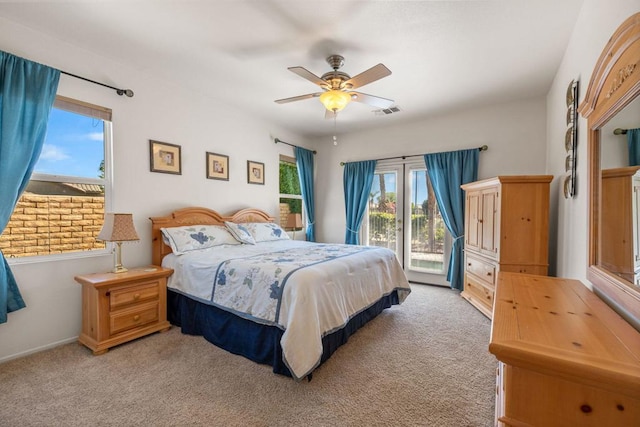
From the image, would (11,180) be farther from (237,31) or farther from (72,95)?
(237,31)

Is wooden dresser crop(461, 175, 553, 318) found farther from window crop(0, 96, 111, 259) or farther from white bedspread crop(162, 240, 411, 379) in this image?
window crop(0, 96, 111, 259)

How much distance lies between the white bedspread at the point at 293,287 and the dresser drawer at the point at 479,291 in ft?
3.49

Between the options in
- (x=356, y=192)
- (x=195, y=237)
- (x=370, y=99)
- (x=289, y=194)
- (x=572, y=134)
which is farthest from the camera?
(x=289, y=194)

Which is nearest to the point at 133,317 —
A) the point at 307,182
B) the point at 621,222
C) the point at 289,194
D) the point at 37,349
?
the point at 37,349

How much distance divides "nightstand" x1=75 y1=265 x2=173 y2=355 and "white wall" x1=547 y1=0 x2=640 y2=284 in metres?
3.38

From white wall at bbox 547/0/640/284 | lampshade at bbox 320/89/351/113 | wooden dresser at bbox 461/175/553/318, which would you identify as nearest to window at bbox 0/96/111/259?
lampshade at bbox 320/89/351/113

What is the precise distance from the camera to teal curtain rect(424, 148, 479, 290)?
13.1 feet

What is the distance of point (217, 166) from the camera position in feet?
12.3

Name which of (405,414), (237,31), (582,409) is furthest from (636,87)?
(237,31)

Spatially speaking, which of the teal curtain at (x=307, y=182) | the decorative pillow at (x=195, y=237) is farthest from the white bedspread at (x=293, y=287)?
the teal curtain at (x=307, y=182)

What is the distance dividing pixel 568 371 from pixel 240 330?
6.93 feet

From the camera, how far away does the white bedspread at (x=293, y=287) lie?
6.22 feet

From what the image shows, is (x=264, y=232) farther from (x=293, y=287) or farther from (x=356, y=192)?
(x=293, y=287)

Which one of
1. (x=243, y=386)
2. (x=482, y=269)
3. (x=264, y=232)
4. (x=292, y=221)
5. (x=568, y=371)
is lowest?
(x=243, y=386)
